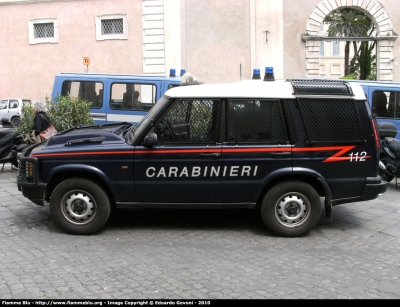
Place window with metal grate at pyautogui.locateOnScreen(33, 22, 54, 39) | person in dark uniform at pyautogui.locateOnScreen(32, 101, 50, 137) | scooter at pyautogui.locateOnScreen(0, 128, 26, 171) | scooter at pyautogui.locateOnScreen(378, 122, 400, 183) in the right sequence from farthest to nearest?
window with metal grate at pyautogui.locateOnScreen(33, 22, 54, 39) → scooter at pyautogui.locateOnScreen(0, 128, 26, 171) → person in dark uniform at pyautogui.locateOnScreen(32, 101, 50, 137) → scooter at pyautogui.locateOnScreen(378, 122, 400, 183)

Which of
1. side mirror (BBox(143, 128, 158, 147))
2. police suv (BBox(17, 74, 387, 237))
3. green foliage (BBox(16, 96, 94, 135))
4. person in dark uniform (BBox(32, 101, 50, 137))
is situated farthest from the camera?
green foliage (BBox(16, 96, 94, 135))

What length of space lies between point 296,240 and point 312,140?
1.22m

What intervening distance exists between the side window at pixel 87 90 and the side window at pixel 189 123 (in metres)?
7.04

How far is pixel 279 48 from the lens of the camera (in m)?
25.3

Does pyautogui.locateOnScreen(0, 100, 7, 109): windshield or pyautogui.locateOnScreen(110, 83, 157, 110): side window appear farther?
pyautogui.locateOnScreen(0, 100, 7, 109): windshield

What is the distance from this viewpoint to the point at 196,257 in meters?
5.85

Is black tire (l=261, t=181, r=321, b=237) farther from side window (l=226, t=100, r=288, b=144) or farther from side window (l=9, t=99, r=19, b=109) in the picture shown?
side window (l=9, t=99, r=19, b=109)

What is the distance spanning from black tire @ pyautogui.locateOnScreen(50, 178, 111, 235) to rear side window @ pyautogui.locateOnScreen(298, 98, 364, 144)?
8.61ft

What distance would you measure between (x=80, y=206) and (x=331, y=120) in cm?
322

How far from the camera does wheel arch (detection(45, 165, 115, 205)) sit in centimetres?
644

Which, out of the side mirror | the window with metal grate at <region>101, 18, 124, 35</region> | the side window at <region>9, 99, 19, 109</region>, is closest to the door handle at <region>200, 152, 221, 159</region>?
the side mirror

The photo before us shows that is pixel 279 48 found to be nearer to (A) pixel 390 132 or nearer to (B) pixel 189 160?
(A) pixel 390 132

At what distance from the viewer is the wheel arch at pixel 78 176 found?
21.1 ft

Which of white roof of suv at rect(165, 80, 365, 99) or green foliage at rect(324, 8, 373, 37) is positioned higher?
green foliage at rect(324, 8, 373, 37)
